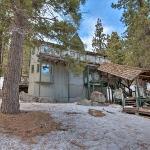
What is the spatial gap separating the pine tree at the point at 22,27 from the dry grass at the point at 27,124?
2.16 feet

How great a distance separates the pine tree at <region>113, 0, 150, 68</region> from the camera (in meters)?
21.3

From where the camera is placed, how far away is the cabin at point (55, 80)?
24400 mm

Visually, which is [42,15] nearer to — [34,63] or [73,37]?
[73,37]

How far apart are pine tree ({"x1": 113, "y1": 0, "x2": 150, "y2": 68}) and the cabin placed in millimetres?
3780

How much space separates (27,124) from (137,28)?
44.3 feet

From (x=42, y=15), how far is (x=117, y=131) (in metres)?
5.81

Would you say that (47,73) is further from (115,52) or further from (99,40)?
(99,40)

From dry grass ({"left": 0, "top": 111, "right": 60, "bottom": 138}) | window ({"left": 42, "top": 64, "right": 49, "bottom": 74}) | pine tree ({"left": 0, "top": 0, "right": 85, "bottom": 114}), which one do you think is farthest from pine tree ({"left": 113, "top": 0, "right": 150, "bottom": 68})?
dry grass ({"left": 0, "top": 111, "right": 60, "bottom": 138})

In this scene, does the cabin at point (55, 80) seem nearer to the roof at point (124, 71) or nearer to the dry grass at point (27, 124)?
the roof at point (124, 71)

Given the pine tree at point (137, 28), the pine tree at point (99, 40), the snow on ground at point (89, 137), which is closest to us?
the snow on ground at point (89, 137)

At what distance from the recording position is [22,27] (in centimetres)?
1223

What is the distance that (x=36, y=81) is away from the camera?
24.5 meters

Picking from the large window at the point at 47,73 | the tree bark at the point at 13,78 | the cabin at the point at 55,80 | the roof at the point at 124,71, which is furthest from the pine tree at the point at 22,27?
the large window at the point at 47,73

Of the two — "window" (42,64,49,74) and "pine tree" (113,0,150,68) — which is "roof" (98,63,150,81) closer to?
"pine tree" (113,0,150,68)
